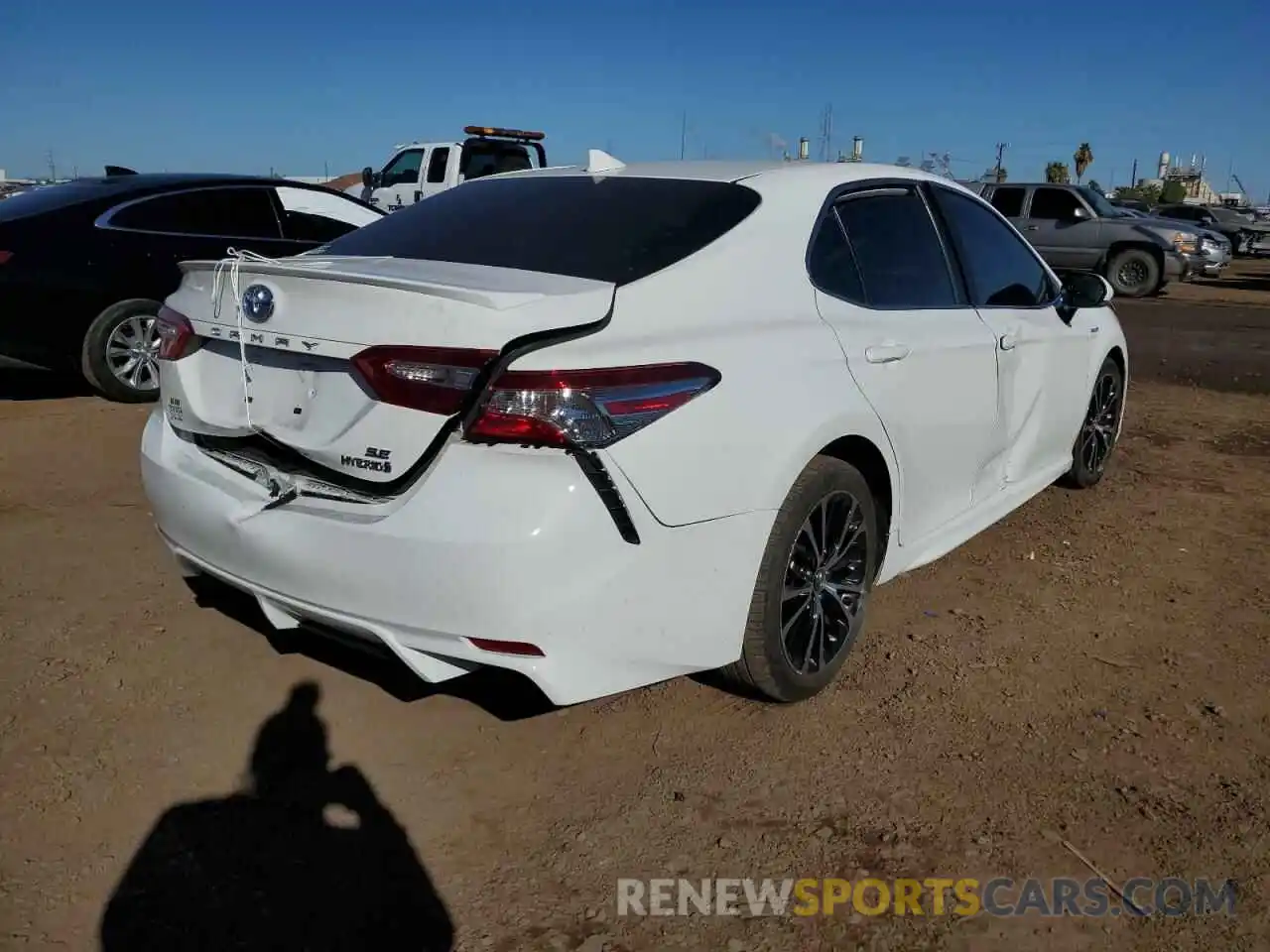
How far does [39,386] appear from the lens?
25.7ft

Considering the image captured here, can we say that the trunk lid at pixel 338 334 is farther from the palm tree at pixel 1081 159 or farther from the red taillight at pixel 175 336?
the palm tree at pixel 1081 159

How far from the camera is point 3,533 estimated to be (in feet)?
14.8

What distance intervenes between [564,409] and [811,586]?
3.68 ft

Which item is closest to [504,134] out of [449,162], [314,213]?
[449,162]

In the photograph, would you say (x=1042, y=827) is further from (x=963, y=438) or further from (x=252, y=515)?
(x=252, y=515)

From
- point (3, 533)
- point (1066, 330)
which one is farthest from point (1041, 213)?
point (3, 533)

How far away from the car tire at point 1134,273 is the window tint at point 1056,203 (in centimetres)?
110

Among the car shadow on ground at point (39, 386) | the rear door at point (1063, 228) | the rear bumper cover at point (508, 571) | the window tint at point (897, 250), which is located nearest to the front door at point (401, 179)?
the car shadow on ground at point (39, 386)

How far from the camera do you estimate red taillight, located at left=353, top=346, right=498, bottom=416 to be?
2.30 m

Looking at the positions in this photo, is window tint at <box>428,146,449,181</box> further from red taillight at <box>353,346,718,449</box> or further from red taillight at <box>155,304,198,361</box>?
red taillight at <box>353,346,718,449</box>

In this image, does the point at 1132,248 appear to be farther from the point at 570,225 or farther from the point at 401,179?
the point at 570,225

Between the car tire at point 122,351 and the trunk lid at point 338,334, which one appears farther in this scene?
the car tire at point 122,351

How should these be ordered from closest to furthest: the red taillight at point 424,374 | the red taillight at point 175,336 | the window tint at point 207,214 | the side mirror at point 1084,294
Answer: the red taillight at point 424,374, the red taillight at point 175,336, the side mirror at point 1084,294, the window tint at point 207,214

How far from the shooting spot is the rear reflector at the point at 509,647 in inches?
92.4
